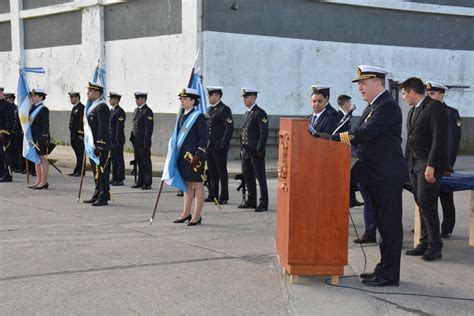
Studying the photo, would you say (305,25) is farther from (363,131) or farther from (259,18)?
(363,131)

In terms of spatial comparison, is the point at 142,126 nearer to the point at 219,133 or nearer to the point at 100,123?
the point at 219,133

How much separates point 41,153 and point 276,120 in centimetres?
862

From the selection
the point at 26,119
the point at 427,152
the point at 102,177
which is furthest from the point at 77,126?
the point at 427,152

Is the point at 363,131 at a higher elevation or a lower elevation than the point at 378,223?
higher

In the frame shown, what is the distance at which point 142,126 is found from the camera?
44.5 feet

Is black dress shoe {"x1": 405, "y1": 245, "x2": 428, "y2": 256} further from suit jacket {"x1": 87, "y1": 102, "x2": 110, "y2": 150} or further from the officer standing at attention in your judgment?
the officer standing at attention

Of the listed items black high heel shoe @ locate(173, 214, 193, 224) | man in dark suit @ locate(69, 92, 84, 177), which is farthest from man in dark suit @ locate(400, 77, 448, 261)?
man in dark suit @ locate(69, 92, 84, 177)

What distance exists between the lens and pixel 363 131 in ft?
19.2

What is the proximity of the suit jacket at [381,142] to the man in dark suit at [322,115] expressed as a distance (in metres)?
2.57

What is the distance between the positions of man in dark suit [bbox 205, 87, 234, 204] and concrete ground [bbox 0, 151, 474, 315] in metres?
1.56

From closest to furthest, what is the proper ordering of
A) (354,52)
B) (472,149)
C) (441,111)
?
1. (441,111)
2. (354,52)
3. (472,149)

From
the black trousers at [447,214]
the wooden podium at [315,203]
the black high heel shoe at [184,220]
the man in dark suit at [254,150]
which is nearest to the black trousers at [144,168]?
the man in dark suit at [254,150]

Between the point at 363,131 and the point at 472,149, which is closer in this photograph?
the point at 363,131

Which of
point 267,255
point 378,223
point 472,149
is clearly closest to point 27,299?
point 267,255
